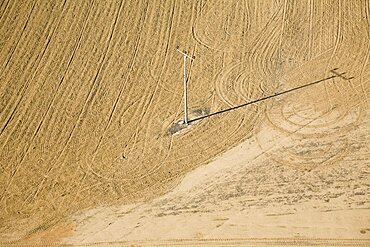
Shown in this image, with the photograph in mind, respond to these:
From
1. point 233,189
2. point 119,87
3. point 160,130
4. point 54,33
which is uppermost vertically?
point 54,33

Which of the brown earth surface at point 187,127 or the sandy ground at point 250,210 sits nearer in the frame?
the sandy ground at point 250,210

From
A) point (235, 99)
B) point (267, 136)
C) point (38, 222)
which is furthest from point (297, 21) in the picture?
point (38, 222)

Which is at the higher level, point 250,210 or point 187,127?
point 187,127

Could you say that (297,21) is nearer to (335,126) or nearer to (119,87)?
(335,126)

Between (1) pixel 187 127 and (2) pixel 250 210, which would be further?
(1) pixel 187 127

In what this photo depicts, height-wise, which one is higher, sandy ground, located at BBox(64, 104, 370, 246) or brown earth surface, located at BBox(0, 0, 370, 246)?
brown earth surface, located at BBox(0, 0, 370, 246)

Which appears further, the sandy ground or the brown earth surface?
the brown earth surface

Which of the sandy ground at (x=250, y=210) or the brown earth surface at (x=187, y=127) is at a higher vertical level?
the brown earth surface at (x=187, y=127)

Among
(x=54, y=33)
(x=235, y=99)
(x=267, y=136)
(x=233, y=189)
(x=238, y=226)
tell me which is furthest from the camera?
(x=54, y=33)
